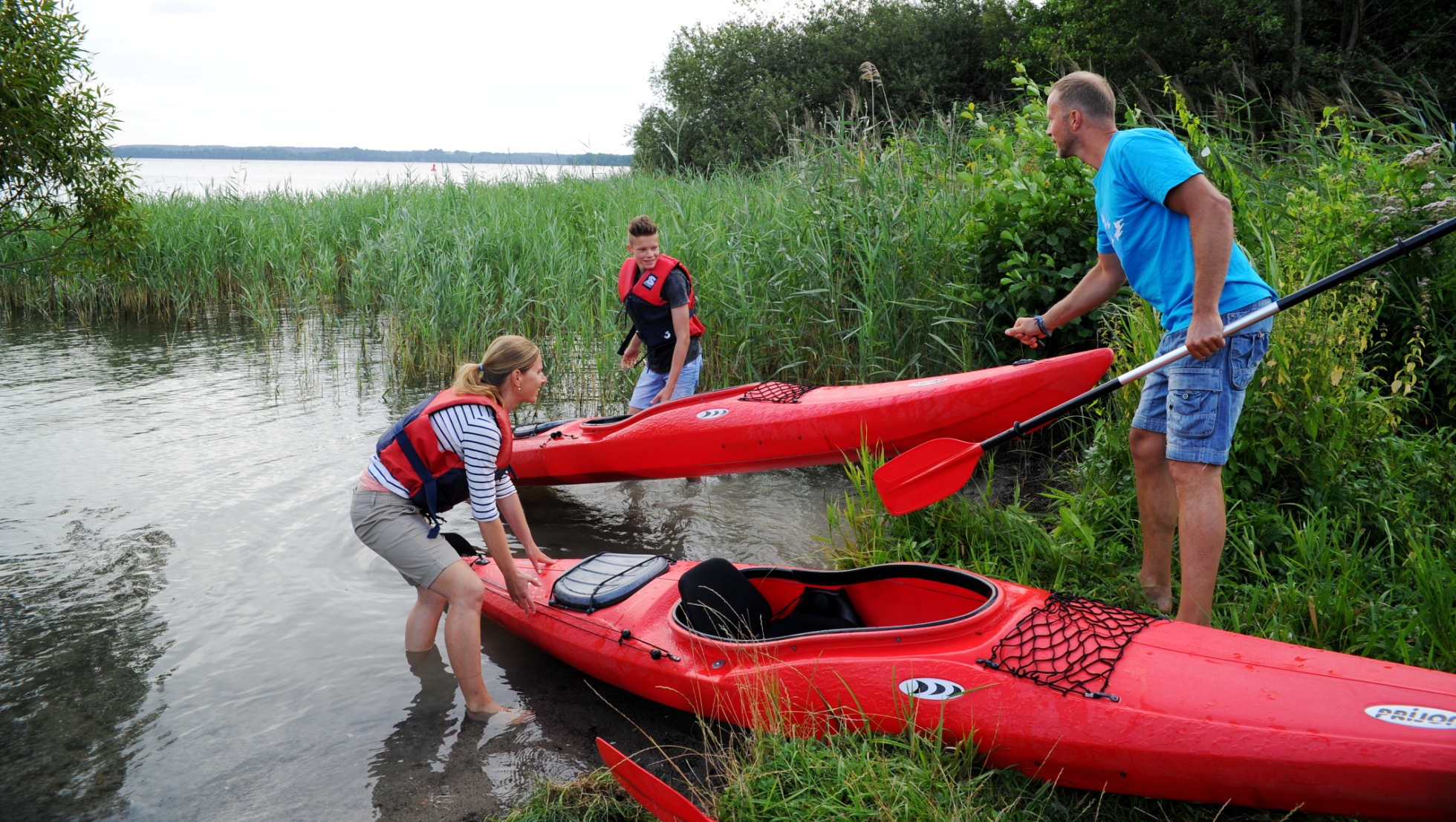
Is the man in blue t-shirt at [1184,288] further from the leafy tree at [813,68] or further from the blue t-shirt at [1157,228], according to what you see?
the leafy tree at [813,68]

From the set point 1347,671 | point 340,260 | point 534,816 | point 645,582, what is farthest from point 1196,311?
point 340,260

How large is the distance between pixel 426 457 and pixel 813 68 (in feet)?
49.5

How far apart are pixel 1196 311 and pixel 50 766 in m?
3.81

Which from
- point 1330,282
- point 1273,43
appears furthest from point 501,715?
point 1273,43

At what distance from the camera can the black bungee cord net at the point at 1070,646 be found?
2271 millimetres

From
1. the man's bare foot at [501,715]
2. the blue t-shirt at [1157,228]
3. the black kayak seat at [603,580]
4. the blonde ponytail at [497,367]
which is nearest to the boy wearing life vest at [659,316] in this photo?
the black kayak seat at [603,580]

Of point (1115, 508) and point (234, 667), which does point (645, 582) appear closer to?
point (234, 667)

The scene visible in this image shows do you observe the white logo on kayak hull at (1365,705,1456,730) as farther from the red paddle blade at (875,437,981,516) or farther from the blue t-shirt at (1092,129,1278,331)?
the red paddle blade at (875,437,981,516)

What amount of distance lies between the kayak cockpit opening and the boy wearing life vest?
80.7 inches

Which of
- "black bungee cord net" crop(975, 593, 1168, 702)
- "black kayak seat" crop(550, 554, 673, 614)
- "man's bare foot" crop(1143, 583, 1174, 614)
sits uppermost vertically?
"black bungee cord net" crop(975, 593, 1168, 702)

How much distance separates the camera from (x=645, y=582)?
10.9 feet

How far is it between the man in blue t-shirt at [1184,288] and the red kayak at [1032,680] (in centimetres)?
41

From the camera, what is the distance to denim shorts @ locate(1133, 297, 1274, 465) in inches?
98.6

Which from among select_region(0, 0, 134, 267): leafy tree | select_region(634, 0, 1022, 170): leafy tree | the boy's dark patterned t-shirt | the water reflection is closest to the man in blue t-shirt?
the boy's dark patterned t-shirt
